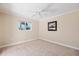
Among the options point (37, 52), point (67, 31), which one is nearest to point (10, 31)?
point (37, 52)

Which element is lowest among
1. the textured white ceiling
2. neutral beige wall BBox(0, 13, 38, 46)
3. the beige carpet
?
the beige carpet

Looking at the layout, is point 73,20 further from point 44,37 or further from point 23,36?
point 23,36

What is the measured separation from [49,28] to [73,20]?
2001mm

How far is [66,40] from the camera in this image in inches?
160

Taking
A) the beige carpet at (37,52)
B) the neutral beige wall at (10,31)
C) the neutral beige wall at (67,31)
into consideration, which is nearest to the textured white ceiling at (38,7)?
the neutral beige wall at (67,31)

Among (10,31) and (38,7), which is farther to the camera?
(10,31)

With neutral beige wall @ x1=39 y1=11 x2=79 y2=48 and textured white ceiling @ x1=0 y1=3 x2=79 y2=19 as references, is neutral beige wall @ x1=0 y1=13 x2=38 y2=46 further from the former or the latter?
neutral beige wall @ x1=39 y1=11 x2=79 y2=48

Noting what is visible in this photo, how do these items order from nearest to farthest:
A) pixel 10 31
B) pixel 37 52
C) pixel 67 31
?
pixel 37 52 < pixel 67 31 < pixel 10 31

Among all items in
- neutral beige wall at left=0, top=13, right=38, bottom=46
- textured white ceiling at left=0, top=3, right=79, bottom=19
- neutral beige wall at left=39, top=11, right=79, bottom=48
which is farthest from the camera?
neutral beige wall at left=0, top=13, right=38, bottom=46

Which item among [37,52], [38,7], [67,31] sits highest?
[38,7]

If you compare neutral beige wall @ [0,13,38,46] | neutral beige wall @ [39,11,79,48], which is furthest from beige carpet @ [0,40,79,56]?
neutral beige wall @ [0,13,38,46]

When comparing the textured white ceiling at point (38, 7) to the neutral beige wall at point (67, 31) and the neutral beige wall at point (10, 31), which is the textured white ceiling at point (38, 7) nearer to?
the neutral beige wall at point (67, 31)

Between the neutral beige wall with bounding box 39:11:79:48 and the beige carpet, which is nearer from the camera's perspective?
the beige carpet

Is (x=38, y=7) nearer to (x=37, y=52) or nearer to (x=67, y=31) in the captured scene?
(x=37, y=52)
